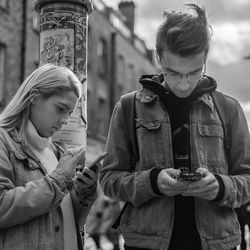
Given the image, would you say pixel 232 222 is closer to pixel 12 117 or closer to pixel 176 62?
pixel 176 62

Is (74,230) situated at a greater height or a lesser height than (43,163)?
lesser

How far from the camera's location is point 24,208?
10.2ft

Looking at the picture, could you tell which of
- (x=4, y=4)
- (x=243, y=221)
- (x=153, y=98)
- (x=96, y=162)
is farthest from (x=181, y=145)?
(x=4, y=4)

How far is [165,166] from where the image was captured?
3.13 m

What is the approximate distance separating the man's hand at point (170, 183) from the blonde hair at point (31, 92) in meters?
0.79

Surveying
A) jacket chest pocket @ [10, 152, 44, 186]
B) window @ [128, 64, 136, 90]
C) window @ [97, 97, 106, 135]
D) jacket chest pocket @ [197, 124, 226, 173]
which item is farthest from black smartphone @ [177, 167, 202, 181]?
window @ [128, 64, 136, 90]

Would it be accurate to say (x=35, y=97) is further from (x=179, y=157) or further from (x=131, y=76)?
(x=131, y=76)

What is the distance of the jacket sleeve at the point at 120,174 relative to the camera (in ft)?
10.1

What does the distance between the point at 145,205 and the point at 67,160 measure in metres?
0.50

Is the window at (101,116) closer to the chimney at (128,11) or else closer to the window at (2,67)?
the chimney at (128,11)

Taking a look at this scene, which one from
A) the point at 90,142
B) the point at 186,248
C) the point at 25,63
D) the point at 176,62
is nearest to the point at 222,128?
the point at 176,62

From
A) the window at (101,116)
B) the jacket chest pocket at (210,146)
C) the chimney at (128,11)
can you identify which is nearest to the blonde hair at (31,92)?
the jacket chest pocket at (210,146)

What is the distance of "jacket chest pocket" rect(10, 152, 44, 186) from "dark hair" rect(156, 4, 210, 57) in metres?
0.88

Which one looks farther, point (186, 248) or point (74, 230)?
point (74, 230)
